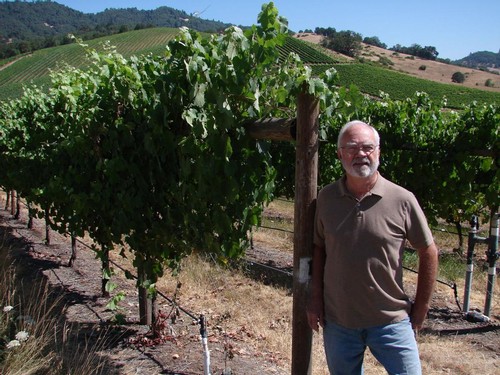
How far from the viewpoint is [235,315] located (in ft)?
18.3

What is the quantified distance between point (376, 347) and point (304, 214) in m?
0.73

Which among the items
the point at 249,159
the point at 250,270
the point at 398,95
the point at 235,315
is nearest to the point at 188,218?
the point at 249,159

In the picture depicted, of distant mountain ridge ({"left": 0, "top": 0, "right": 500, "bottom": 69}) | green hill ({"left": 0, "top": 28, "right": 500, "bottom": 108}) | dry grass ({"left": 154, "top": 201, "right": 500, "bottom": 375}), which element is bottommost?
dry grass ({"left": 154, "top": 201, "right": 500, "bottom": 375})

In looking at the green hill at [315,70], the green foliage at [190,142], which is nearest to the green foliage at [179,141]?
the green foliage at [190,142]

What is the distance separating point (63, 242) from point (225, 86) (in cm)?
746

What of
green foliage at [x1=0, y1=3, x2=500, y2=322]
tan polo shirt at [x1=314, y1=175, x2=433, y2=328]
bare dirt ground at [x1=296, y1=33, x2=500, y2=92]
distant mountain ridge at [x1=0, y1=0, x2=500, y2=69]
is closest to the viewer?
tan polo shirt at [x1=314, y1=175, x2=433, y2=328]

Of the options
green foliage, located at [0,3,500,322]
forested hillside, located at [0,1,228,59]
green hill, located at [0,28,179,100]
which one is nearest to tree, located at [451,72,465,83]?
green hill, located at [0,28,179,100]

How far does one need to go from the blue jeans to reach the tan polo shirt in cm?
5

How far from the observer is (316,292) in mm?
2533

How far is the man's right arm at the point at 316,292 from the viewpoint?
253 cm

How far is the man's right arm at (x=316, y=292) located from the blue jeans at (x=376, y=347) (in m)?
0.06

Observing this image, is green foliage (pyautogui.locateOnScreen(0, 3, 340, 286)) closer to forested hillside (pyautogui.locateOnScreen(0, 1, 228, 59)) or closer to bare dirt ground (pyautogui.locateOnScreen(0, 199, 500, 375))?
bare dirt ground (pyautogui.locateOnScreen(0, 199, 500, 375))

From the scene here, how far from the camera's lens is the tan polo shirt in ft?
7.51

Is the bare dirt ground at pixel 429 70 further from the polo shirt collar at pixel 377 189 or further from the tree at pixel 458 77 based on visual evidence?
the polo shirt collar at pixel 377 189
